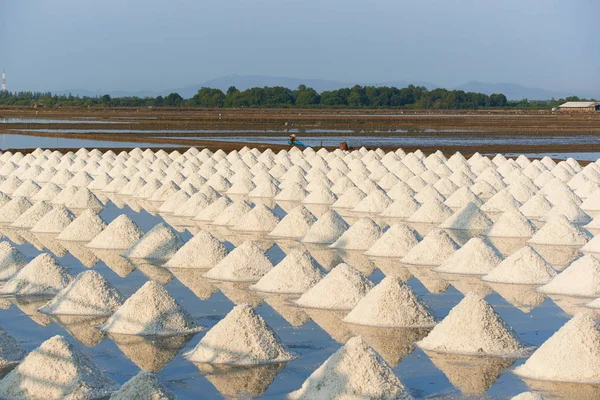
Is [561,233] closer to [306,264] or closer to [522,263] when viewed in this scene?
[522,263]

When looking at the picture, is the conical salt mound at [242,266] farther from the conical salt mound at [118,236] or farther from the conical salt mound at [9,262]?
the conical salt mound at [118,236]

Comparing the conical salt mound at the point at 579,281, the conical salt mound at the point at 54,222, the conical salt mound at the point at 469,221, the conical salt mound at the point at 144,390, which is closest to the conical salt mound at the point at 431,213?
the conical salt mound at the point at 469,221

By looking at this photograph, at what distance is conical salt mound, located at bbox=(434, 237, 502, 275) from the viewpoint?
1130 centimetres

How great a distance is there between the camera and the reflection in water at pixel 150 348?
307 inches

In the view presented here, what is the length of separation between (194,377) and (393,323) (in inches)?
83.0

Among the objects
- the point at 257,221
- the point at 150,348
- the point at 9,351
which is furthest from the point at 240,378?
the point at 257,221

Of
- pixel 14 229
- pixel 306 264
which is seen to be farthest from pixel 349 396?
pixel 14 229

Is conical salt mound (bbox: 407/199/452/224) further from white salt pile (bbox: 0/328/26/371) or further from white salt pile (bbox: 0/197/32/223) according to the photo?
white salt pile (bbox: 0/328/26/371)

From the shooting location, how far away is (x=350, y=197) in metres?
17.1

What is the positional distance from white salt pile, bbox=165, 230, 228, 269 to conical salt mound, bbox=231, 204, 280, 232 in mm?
2427

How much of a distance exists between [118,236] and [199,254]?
70.4 inches

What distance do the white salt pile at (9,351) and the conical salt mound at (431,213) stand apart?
8302 millimetres

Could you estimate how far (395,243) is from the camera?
12.4 metres

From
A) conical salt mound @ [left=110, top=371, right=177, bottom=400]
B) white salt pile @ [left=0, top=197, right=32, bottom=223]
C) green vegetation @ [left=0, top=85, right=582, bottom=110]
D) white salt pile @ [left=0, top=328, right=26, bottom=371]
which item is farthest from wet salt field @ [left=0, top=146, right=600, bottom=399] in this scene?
green vegetation @ [left=0, top=85, right=582, bottom=110]
